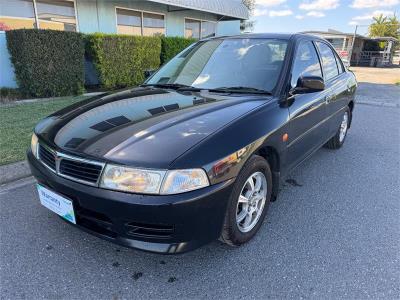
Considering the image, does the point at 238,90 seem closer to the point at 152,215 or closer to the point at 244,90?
the point at 244,90

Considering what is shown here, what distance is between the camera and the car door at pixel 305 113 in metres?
2.88

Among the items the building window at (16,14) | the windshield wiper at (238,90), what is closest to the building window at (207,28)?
the building window at (16,14)

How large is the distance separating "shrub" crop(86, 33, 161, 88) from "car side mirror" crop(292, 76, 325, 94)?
669cm

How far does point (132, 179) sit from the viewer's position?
1811 millimetres

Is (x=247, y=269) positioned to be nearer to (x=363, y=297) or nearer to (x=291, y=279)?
(x=291, y=279)

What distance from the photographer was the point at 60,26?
363 inches

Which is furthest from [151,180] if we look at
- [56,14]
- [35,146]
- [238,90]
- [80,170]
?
[56,14]

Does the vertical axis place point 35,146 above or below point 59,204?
above

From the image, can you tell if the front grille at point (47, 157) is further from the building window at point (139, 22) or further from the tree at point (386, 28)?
the tree at point (386, 28)

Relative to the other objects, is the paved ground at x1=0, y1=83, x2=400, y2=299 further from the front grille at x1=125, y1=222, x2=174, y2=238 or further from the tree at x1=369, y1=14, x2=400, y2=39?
the tree at x1=369, y1=14, x2=400, y2=39

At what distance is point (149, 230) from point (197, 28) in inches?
564

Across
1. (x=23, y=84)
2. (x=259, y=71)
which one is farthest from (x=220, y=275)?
(x=23, y=84)

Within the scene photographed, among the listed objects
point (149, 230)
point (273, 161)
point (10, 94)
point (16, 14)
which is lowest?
point (10, 94)

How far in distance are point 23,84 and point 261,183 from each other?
6.94 m
